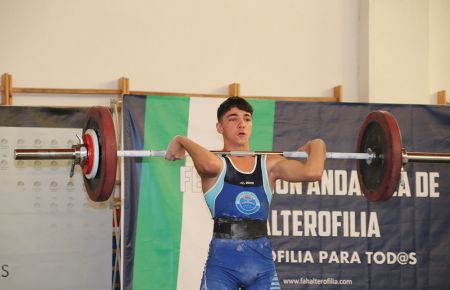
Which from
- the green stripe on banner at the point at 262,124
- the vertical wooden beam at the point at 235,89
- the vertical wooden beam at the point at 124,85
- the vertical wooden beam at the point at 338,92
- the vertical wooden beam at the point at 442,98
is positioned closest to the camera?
the green stripe on banner at the point at 262,124

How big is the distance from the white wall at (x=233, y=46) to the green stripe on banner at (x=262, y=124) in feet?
2.23

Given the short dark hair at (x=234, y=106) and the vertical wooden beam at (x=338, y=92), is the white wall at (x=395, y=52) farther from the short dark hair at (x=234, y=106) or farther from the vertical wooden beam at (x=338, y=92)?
the short dark hair at (x=234, y=106)

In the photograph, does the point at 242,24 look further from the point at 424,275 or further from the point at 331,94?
the point at 424,275

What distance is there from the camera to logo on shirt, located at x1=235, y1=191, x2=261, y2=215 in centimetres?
347

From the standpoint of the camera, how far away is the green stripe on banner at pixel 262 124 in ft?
16.9

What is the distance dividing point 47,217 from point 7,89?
1.00m

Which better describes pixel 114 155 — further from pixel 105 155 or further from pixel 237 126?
pixel 237 126

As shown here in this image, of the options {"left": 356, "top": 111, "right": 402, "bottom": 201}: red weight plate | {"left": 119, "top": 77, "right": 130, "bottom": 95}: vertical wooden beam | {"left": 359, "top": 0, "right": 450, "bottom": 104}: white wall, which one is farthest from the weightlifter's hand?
{"left": 359, "top": 0, "right": 450, "bottom": 104}: white wall

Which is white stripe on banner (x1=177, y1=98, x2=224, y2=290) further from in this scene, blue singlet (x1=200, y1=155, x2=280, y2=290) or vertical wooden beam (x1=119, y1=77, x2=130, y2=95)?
blue singlet (x1=200, y1=155, x2=280, y2=290)

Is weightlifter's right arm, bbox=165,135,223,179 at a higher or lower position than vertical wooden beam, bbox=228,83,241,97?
lower

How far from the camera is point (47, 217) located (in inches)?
206

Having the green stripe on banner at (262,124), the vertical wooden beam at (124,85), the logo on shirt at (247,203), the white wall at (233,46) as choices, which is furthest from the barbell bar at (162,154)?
the white wall at (233,46)

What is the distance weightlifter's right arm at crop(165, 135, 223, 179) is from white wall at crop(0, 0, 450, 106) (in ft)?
7.06

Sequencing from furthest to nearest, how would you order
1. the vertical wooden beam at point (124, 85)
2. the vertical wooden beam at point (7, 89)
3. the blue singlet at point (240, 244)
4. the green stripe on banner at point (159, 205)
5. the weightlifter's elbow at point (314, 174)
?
the vertical wooden beam at point (124, 85) < the vertical wooden beam at point (7, 89) < the green stripe on banner at point (159, 205) < the weightlifter's elbow at point (314, 174) < the blue singlet at point (240, 244)
